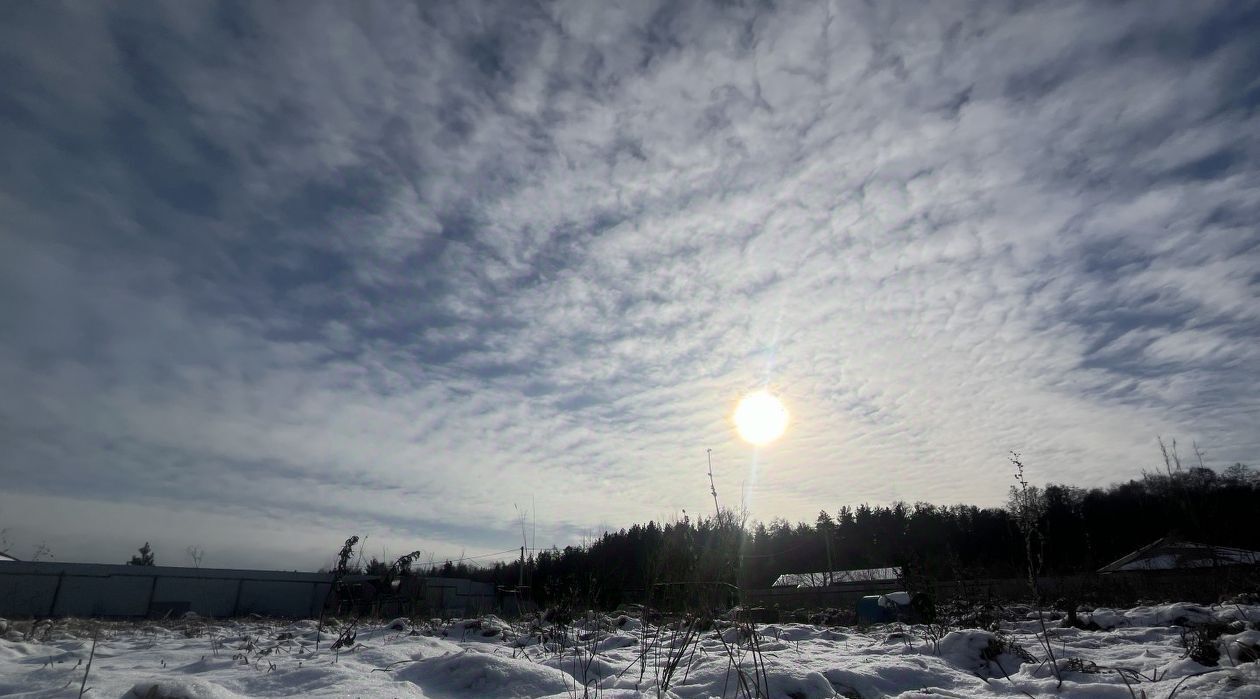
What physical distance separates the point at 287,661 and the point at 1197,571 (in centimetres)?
2264

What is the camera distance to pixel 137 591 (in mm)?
31328

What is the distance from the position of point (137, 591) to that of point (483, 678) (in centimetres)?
3735

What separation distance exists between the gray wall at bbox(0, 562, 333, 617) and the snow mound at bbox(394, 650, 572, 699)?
27.1 m

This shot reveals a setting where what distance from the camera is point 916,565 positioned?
1134 centimetres

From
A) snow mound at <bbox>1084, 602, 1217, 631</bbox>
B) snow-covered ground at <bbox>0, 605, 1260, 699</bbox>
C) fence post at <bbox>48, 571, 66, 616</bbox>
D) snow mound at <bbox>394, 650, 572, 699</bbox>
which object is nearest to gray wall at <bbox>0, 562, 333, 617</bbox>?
fence post at <bbox>48, 571, 66, 616</bbox>

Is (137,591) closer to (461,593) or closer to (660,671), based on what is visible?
(461,593)

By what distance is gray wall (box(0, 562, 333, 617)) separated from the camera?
94.8 feet

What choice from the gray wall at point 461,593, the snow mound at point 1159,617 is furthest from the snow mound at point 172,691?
the gray wall at point 461,593

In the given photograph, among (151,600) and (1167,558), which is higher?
(1167,558)

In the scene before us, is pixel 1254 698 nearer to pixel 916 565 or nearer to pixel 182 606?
pixel 916 565

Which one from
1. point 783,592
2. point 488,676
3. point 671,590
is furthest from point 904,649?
point 783,592

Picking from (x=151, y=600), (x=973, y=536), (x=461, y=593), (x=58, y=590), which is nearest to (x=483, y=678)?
(x=461, y=593)

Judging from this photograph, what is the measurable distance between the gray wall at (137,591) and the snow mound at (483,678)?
2708 cm

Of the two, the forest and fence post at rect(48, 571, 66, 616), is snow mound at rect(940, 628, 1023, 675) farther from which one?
fence post at rect(48, 571, 66, 616)
